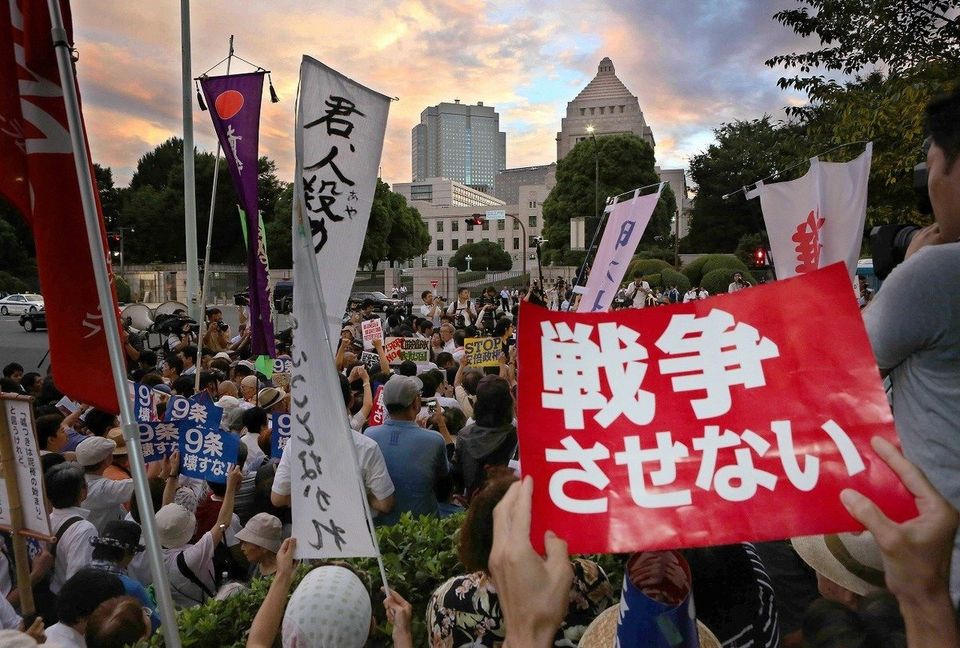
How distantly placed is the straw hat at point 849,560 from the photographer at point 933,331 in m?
0.32

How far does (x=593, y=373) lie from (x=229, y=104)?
22.5ft

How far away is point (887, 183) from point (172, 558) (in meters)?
10.5

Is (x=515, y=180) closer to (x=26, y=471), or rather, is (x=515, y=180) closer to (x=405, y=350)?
(x=405, y=350)

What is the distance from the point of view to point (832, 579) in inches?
77.8

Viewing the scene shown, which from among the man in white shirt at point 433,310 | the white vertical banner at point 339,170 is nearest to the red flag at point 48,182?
the white vertical banner at point 339,170

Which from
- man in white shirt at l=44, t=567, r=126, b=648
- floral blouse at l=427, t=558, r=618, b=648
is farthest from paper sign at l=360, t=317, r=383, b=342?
floral blouse at l=427, t=558, r=618, b=648

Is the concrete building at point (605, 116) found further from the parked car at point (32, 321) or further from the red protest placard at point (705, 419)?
the red protest placard at point (705, 419)

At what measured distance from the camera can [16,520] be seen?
321 cm

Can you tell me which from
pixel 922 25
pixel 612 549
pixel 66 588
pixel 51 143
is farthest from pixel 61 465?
pixel 922 25

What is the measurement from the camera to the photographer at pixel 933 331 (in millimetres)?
1509

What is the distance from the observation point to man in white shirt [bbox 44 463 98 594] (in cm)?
366

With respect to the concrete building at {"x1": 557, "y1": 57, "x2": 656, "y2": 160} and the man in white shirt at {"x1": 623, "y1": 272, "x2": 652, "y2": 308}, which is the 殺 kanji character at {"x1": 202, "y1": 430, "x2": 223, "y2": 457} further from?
the concrete building at {"x1": 557, "y1": 57, "x2": 656, "y2": 160}

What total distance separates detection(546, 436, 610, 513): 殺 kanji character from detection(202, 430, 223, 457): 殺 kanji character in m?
3.69

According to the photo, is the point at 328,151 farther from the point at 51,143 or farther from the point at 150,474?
the point at 150,474
